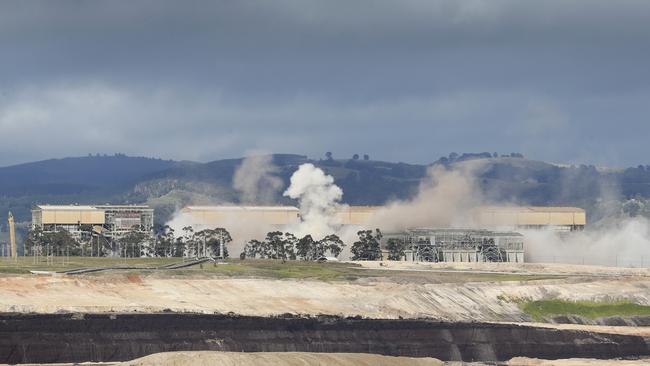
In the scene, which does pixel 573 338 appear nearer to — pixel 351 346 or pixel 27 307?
pixel 351 346

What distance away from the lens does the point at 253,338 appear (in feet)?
581

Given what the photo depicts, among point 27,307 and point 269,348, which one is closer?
point 269,348

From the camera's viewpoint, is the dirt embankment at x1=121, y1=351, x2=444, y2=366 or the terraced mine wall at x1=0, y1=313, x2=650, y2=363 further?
the terraced mine wall at x1=0, y1=313, x2=650, y2=363

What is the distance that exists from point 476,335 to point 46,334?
63850 mm

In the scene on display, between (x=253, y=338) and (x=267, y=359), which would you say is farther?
(x=253, y=338)

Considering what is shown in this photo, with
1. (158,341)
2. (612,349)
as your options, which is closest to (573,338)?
(612,349)

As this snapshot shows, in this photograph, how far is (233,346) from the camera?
17112 centimetres

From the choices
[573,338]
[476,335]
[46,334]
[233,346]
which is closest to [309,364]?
[233,346]

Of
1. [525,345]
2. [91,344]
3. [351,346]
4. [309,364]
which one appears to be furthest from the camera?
[525,345]

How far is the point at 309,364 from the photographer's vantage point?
490 feet

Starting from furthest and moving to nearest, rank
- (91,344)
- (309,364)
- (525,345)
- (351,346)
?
(525,345)
(351,346)
(91,344)
(309,364)

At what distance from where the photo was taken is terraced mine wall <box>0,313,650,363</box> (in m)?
164

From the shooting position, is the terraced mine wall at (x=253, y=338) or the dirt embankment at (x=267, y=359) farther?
the terraced mine wall at (x=253, y=338)

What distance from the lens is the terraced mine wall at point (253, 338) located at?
164 meters
